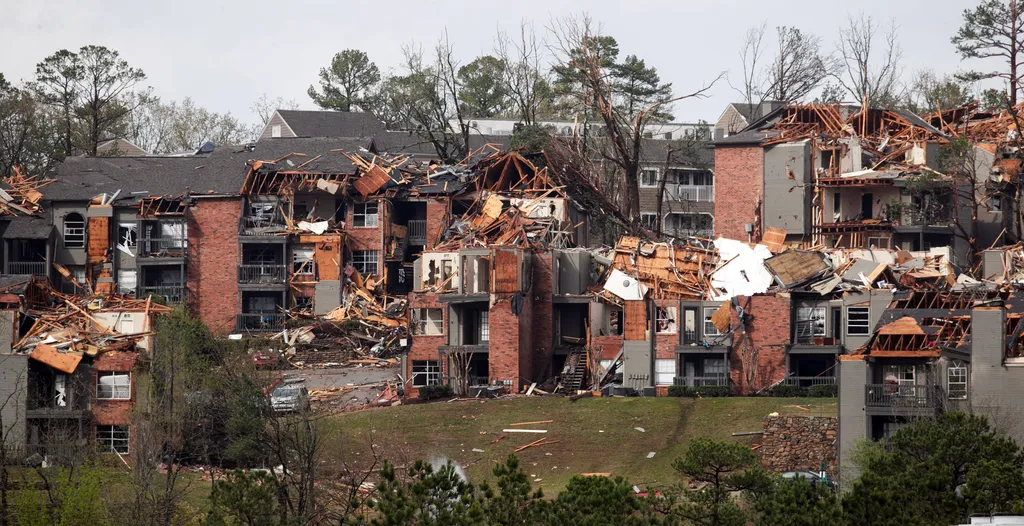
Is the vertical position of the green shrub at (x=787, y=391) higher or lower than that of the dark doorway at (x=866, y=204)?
lower

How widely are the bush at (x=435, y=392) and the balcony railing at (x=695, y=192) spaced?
116 feet

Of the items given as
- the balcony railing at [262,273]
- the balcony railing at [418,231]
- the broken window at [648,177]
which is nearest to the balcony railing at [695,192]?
the broken window at [648,177]

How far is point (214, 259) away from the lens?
76.6 m

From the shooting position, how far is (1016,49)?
80.4 meters

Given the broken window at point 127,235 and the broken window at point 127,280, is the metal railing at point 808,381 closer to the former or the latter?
the broken window at point 127,280

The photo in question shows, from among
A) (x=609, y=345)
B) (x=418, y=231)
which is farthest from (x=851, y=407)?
(x=418, y=231)

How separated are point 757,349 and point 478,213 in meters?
18.0

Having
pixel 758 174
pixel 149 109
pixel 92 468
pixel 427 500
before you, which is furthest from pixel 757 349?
pixel 149 109

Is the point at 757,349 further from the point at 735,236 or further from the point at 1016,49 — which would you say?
the point at 1016,49

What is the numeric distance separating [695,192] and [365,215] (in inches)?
1034

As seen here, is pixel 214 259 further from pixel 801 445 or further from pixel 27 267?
pixel 801 445

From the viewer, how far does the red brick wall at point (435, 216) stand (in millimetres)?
77062

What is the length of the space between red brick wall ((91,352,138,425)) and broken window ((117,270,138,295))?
1964cm

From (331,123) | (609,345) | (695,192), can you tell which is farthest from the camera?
(331,123)
